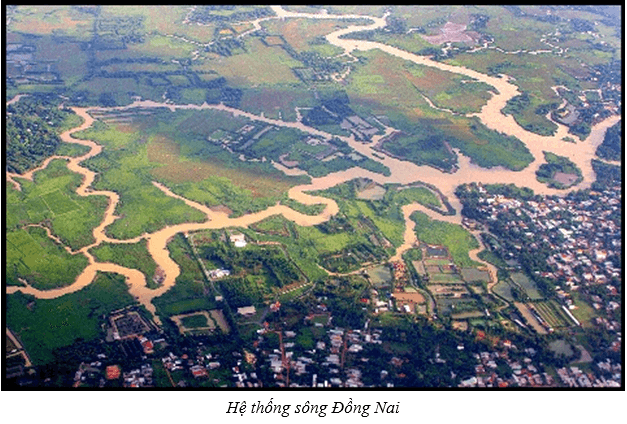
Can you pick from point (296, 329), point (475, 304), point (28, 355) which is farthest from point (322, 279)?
point (28, 355)

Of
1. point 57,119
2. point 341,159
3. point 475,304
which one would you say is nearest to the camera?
point 475,304

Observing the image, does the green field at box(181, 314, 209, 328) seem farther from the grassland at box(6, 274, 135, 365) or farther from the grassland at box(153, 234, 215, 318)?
the grassland at box(6, 274, 135, 365)

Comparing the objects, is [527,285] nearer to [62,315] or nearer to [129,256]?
[129,256]

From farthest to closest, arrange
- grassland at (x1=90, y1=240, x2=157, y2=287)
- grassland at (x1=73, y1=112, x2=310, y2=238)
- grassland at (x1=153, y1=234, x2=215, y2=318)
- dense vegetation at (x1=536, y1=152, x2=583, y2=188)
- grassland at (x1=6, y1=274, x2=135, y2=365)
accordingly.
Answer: dense vegetation at (x1=536, y1=152, x2=583, y2=188)
grassland at (x1=73, y1=112, x2=310, y2=238)
grassland at (x1=90, y1=240, x2=157, y2=287)
grassland at (x1=153, y1=234, x2=215, y2=318)
grassland at (x1=6, y1=274, x2=135, y2=365)

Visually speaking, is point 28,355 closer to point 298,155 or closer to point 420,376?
point 420,376

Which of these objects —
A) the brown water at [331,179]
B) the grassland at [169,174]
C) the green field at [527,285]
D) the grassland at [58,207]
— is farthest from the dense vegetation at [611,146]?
the grassland at [58,207]

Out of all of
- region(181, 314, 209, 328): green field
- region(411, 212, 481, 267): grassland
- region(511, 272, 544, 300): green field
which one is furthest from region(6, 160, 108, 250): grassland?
region(511, 272, 544, 300): green field
